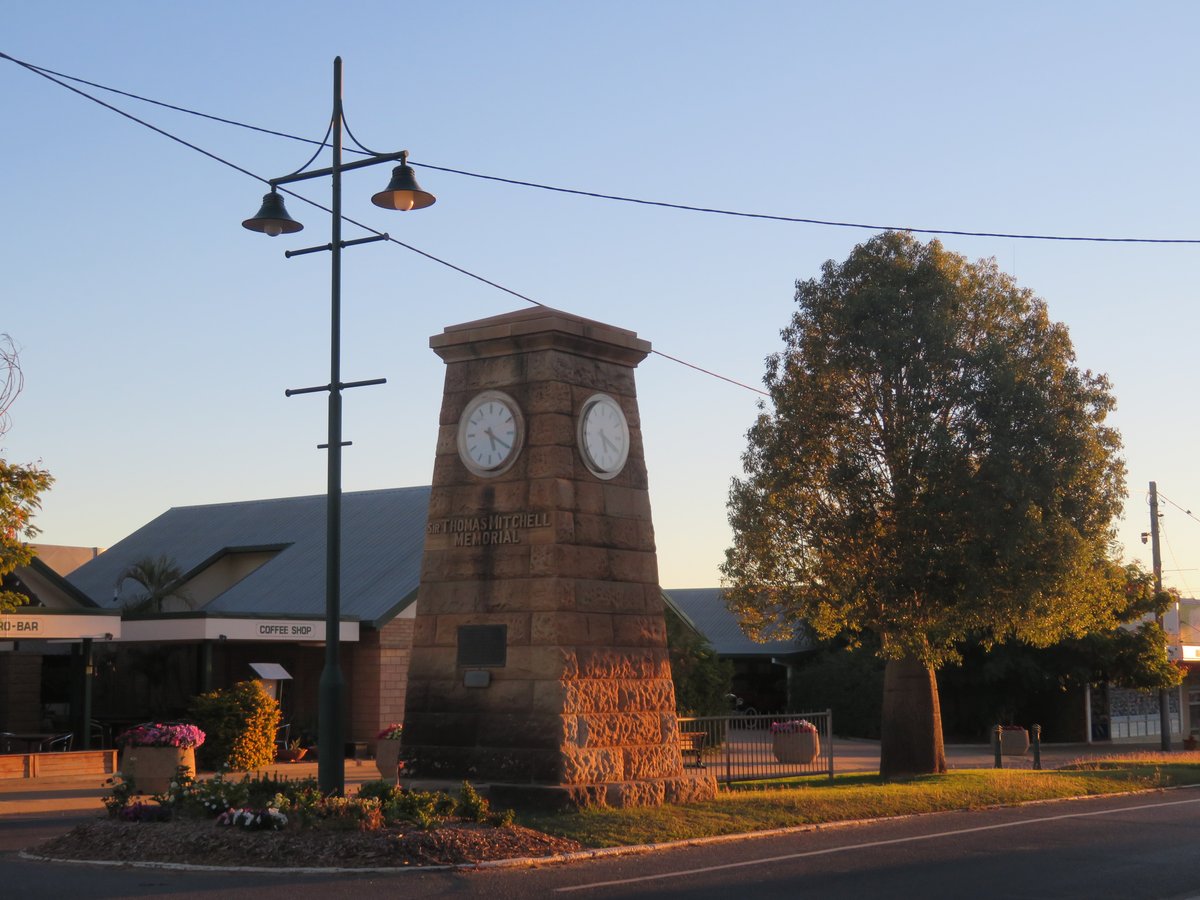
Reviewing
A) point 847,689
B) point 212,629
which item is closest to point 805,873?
point 212,629

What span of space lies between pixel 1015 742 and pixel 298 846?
89.5 feet

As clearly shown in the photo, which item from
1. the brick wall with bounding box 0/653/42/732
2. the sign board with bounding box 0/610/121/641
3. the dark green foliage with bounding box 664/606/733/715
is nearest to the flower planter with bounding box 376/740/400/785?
the sign board with bounding box 0/610/121/641

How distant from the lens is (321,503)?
39.3 meters

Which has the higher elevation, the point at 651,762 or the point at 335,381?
the point at 335,381

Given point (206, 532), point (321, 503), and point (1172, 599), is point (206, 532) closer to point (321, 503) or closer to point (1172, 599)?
point (321, 503)

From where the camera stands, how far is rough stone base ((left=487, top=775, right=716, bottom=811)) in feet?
50.0

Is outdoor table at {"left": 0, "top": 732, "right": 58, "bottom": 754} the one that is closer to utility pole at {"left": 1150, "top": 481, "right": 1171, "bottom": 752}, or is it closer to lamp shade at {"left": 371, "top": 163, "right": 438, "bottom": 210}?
lamp shade at {"left": 371, "top": 163, "right": 438, "bottom": 210}

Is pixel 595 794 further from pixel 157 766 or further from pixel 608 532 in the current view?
pixel 157 766

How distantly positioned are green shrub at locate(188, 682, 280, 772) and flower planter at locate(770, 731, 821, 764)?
9.47 m

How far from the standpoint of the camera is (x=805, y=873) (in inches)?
503

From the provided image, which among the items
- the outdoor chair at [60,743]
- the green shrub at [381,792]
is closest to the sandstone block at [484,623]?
the green shrub at [381,792]

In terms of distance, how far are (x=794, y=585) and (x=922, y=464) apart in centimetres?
320

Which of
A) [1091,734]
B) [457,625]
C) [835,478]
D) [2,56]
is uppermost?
[2,56]

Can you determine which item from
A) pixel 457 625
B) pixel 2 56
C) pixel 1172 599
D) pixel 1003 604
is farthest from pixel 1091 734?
pixel 2 56
